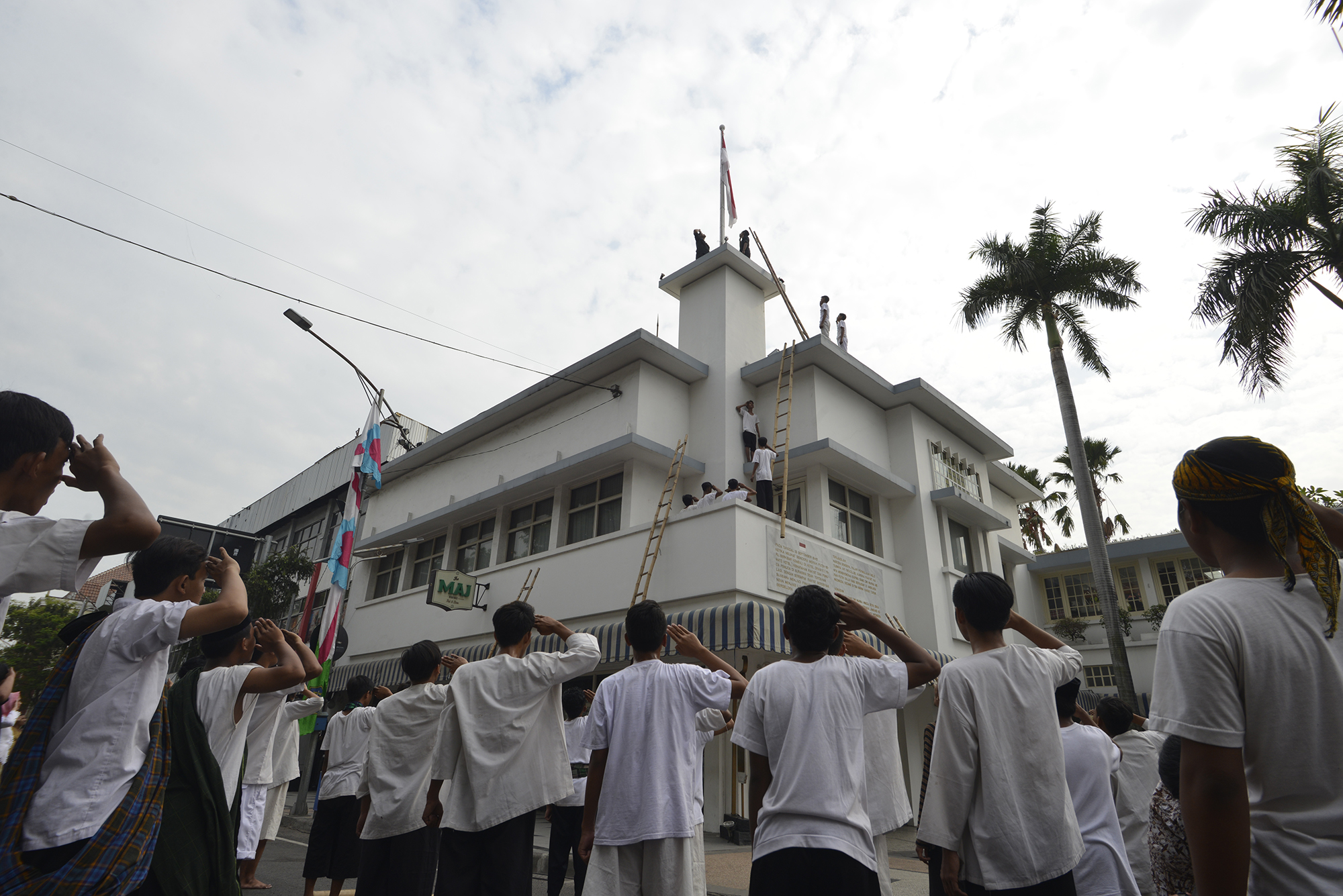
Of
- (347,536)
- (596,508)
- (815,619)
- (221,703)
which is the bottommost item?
(221,703)

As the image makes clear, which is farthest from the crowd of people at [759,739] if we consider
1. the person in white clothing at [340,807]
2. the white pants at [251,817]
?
the white pants at [251,817]

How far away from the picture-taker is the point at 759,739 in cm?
320

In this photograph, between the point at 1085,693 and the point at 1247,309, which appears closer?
the point at 1247,309

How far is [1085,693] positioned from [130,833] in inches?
828

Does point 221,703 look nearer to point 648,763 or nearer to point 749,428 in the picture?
point 648,763

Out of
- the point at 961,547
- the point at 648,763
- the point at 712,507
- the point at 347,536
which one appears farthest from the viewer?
the point at 961,547

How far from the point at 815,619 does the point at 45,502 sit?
114 inches

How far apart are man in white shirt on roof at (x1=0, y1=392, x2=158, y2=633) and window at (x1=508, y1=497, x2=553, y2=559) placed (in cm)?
1379

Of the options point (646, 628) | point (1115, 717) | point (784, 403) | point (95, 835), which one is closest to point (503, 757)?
point (646, 628)

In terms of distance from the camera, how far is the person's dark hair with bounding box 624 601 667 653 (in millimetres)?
3889

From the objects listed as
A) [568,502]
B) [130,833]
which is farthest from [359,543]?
[130,833]

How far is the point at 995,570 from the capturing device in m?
17.9

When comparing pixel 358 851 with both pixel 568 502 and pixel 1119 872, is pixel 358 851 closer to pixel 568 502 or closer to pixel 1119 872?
pixel 1119 872

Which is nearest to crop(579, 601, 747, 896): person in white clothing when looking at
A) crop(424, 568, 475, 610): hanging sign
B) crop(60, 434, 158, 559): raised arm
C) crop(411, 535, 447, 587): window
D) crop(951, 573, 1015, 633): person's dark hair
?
crop(951, 573, 1015, 633): person's dark hair
